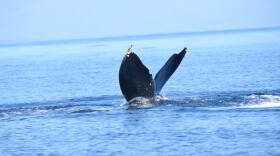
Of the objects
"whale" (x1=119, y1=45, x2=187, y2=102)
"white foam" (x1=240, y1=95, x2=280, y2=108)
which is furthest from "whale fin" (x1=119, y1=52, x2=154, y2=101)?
"white foam" (x1=240, y1=95, x2=280, y2=108)

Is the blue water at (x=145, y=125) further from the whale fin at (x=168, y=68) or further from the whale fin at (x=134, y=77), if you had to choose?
the whale fin at (x=168, y=68)

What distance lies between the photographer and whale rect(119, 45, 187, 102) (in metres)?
30.5

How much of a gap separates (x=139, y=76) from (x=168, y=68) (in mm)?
1788

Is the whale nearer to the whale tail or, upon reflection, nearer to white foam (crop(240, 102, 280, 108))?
the whale tail

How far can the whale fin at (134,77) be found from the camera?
99.9 feet

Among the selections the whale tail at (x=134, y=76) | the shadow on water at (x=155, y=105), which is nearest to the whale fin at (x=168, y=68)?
the whale tail at (x=134, y=76)

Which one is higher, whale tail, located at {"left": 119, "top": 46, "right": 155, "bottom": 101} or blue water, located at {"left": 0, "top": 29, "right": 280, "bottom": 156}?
whale tail, located at {"left": 119, "top": 46, "right": 155, "bottom": 101}

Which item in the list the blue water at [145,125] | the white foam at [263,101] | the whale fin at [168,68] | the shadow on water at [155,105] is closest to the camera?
the blue water at [145,125]

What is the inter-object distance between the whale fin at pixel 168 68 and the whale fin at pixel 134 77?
553 mm

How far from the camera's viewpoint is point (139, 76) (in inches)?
1217

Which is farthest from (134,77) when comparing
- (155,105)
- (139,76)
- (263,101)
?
(263,101)

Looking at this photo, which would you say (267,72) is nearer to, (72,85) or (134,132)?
(72,85)

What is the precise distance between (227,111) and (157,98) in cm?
505

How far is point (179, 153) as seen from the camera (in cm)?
2217
